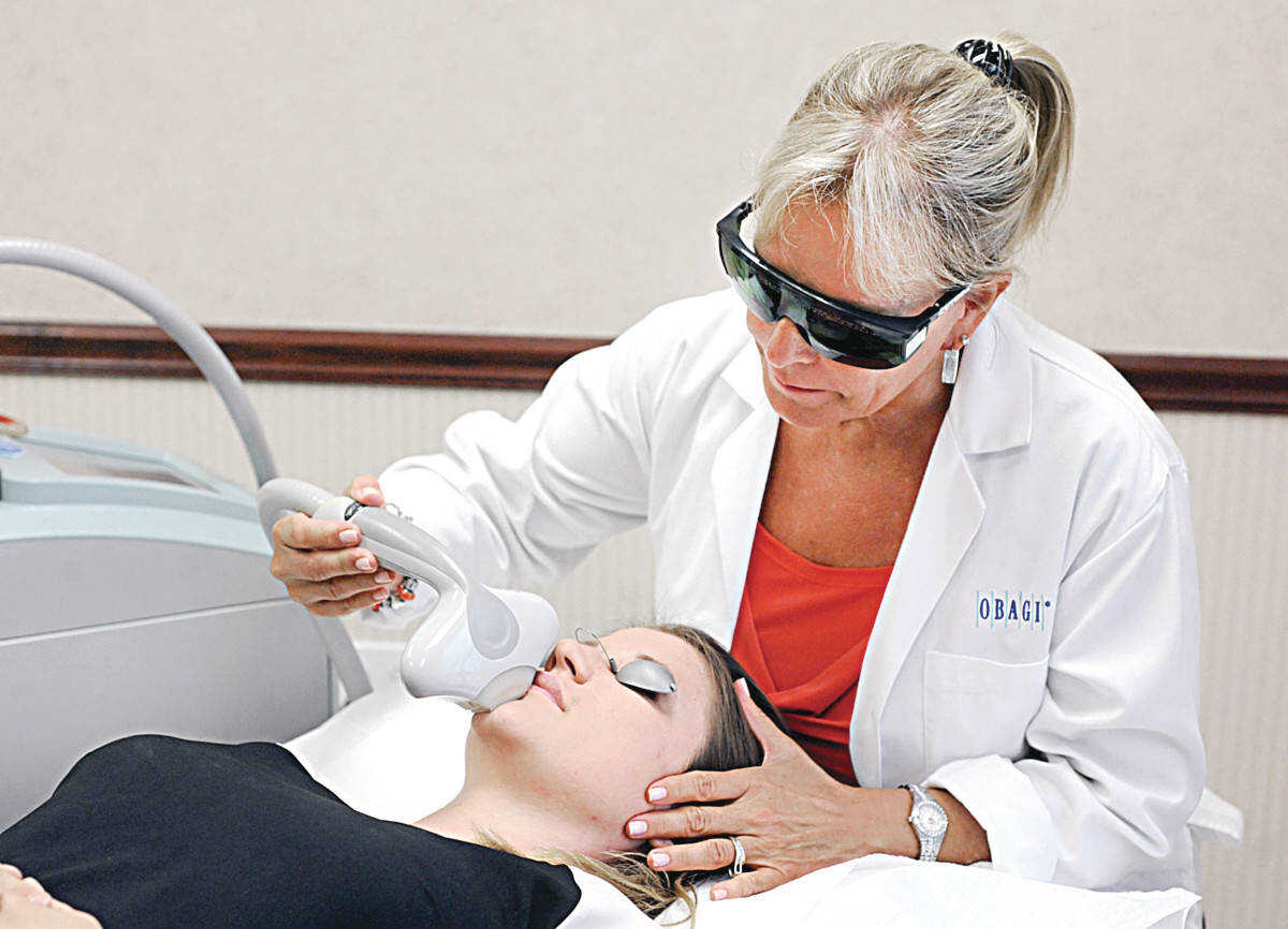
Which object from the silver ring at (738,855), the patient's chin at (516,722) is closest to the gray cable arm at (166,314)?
the patient's chin at (516,722)

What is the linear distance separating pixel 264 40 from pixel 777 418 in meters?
1.33

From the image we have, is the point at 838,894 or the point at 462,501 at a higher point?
the point at 462,501

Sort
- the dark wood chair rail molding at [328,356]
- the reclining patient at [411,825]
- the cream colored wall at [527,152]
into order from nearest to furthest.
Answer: the reclining patient at [411,825] < the cream colored wall at [527,152] < the dark wood chair rail molding at [328,356]

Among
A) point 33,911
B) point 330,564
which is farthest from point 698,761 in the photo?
point 33,911

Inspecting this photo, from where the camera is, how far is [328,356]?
234 centimetres

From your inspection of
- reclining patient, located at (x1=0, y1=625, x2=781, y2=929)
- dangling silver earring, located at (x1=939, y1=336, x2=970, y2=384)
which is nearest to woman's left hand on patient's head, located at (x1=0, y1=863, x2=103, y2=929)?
reclining patient, located at (x1=0, y1=625, x2=781, y2=929)

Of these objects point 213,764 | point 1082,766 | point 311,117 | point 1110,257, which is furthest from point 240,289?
point 1082,766

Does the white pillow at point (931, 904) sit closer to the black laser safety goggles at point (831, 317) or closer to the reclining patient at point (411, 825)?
the reclining patient at point (411, 825)

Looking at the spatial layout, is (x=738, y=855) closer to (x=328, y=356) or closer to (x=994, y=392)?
(x=994, y=392)

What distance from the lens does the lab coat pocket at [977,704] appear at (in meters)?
1.37

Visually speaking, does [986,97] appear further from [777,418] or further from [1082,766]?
[1082,766]

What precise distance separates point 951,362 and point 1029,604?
0.27 metres

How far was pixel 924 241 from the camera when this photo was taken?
113 centimetres

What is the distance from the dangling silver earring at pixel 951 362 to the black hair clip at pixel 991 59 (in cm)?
26
